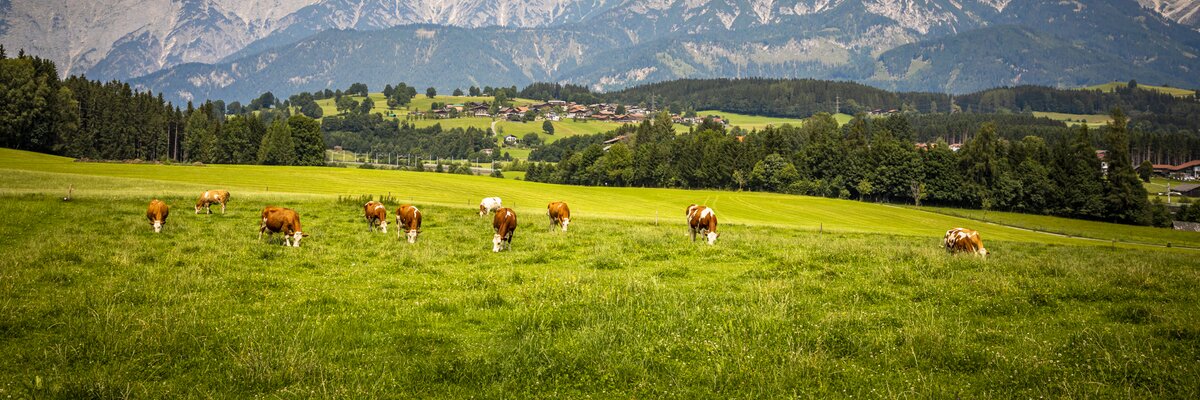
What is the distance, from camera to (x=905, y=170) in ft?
359

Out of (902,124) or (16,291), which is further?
(902,124)

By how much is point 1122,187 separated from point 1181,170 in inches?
4948

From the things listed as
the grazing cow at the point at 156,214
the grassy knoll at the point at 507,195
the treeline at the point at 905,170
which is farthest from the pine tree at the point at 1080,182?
the grazing cow at the point at 156,214

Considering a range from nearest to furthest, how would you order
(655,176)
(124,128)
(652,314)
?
(652,314) < (124,128) < (655,176)

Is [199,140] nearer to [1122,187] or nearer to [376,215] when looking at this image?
[376,215]

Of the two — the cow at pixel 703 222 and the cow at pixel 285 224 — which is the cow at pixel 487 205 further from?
the cow at pixel 285 224

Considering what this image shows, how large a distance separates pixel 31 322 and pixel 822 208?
3404 inches

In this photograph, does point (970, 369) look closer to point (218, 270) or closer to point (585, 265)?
point (585, 265)

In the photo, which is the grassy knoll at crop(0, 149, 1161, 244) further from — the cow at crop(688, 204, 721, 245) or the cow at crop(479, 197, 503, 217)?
the cow at crop(688, 204, 721, 245)

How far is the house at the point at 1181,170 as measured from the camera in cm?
17662

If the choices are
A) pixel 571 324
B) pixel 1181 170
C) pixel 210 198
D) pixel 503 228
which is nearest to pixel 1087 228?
pixel 503 228

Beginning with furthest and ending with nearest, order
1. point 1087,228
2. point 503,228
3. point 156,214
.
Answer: point 1087,228, point 156,214, point 503,228

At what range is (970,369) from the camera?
30.0 feet

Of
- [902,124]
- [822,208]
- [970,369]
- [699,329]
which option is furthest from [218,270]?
[902,124]
